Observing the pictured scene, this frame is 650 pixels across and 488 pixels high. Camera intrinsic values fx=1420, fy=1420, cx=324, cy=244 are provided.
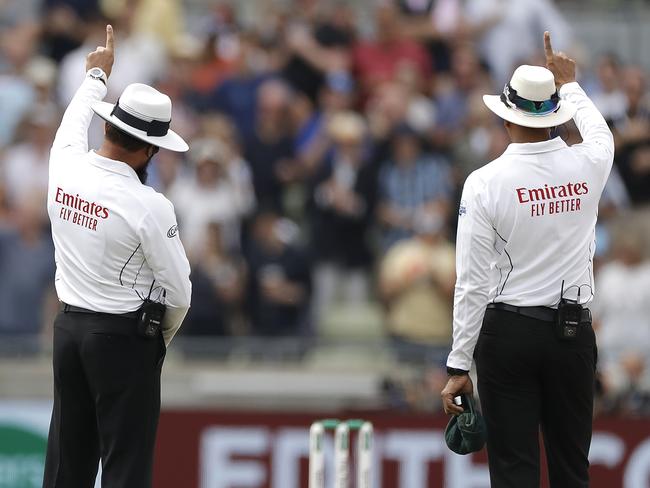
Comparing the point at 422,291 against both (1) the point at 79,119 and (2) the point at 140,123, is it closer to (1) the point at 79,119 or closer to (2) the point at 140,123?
(1) the point at 79,119

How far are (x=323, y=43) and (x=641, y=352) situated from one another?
4647 millimetres

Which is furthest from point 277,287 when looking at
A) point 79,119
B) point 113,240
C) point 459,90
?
point 113,240

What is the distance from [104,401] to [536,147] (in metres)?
2.43

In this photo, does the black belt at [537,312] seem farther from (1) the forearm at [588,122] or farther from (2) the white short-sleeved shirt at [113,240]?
(2) the white short-sleeved shirt at [113,240]

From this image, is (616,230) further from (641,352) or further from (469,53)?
(469,53)

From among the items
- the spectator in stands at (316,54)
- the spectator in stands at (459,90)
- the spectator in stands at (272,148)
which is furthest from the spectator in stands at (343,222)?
the spectator in stands at (316,54)

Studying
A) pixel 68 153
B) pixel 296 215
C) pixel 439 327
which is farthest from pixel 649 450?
pixel 68 153

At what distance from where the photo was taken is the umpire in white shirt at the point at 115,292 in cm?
676

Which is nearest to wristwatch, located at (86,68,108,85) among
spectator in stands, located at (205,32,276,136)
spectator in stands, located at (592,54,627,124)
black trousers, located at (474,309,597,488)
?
black trousers, located at (474,309,597,488)

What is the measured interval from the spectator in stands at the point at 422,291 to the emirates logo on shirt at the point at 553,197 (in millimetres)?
5325

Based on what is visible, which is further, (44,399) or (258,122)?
(258,122)

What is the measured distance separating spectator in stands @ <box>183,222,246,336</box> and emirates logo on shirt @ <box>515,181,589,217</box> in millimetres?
5720

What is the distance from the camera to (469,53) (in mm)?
14133

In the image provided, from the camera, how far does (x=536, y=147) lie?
22.7 ft
